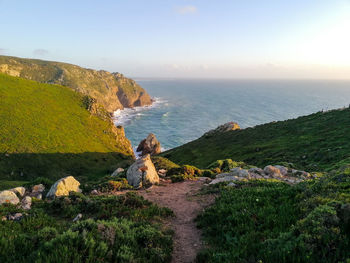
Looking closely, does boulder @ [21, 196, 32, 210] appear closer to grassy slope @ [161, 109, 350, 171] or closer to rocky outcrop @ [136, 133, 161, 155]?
grassy slope @ [161, 109, 350, 171]

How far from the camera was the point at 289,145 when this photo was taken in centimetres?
4300

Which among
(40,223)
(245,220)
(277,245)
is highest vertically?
(277,245)

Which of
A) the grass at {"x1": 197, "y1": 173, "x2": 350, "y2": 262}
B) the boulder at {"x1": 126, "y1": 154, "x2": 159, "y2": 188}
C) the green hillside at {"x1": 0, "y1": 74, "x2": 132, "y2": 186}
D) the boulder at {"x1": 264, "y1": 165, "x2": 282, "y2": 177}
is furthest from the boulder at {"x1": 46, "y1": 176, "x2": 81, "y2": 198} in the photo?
the green hillside at {"x1": 0, "y1": 74, "x2": 132, "y2": 186}

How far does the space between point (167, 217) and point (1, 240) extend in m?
7.60

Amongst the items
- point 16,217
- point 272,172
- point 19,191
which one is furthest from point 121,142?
point 16,217

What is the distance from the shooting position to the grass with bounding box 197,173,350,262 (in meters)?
5.94

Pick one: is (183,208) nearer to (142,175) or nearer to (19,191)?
(142,175)

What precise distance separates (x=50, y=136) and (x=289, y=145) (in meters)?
71.7

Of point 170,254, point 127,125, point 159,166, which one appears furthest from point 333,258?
point 127,125

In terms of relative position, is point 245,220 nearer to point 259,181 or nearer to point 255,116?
point 259,181

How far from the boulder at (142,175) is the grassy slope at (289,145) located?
72.0 feet

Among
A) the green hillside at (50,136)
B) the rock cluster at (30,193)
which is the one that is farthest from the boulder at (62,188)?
the green hillside at (50,136)

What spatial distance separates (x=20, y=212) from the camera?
34.9ft

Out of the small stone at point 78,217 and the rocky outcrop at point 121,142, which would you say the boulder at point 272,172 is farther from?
the rocky outcrop at point 121,142
